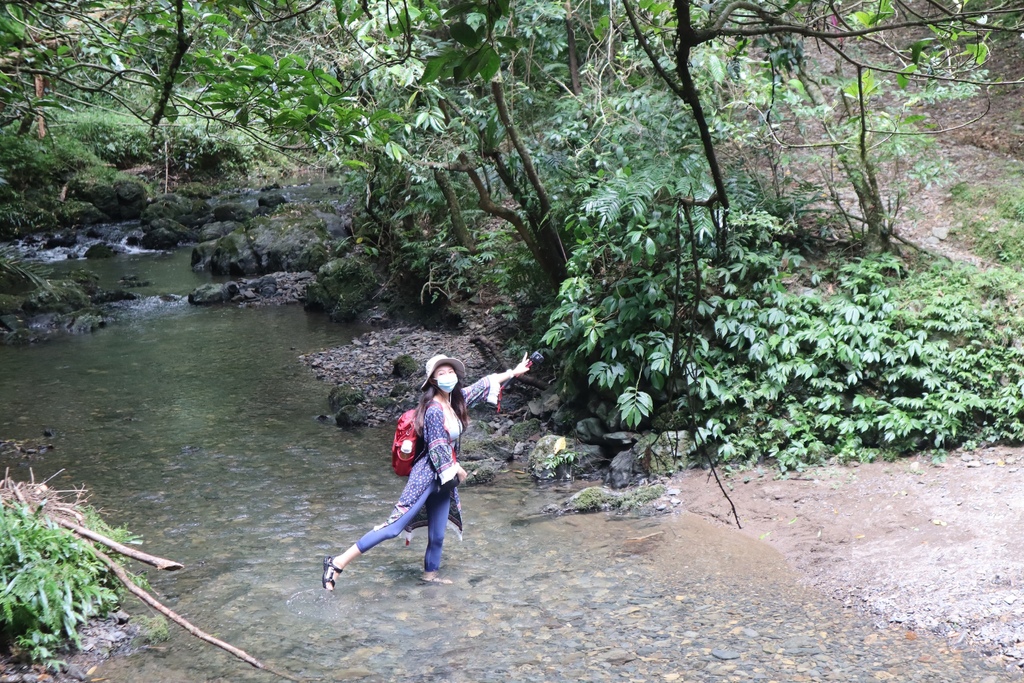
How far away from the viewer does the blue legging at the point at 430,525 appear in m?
5.51

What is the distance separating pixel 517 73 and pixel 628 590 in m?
7.33

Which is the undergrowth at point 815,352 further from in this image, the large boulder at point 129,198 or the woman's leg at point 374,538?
the large boulder at point 129,198

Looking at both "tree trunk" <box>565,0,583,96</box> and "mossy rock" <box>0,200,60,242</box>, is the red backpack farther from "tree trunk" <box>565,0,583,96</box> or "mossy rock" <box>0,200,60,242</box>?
"mossy rock" <box>0,200,60,242</box>

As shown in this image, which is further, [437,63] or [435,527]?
[435,527]

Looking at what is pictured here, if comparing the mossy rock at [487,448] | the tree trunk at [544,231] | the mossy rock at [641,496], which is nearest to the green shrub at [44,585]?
the mossy rock at [641,496]

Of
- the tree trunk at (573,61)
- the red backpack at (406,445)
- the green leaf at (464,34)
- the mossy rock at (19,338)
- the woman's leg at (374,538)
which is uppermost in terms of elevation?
the tree trunk at (573,61)

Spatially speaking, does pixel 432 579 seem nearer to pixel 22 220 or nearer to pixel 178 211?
pixel 22 220

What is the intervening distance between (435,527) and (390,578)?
21.7 inches

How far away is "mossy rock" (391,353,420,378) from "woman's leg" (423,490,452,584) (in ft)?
18.5

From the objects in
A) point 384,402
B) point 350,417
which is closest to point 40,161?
point 384,402

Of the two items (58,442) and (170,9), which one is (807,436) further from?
(58,442)

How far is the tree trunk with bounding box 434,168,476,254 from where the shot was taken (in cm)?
1217

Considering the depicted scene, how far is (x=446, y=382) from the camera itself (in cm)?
551

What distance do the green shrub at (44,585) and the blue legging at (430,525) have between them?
5.37ft
